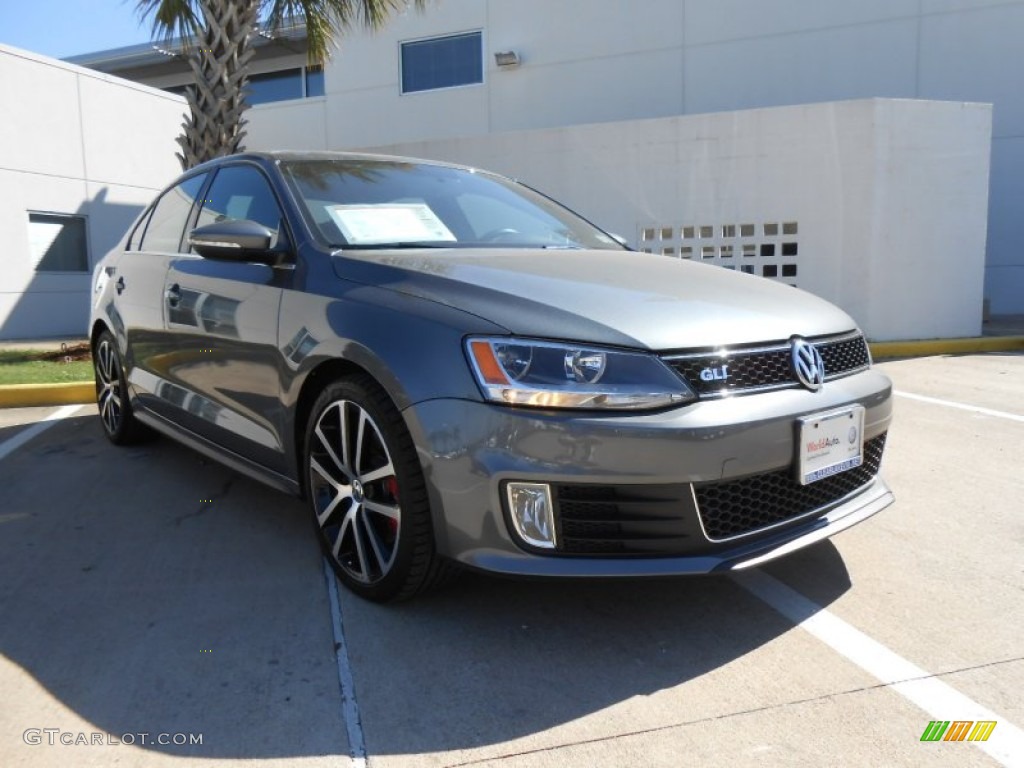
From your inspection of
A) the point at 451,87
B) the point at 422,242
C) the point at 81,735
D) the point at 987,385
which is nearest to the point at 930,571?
the point at 422,242

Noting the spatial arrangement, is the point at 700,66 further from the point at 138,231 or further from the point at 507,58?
the point at 138,231

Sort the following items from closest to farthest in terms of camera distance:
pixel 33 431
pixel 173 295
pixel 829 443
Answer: pixel 829 443
pixel 173 295
pixel 33 431

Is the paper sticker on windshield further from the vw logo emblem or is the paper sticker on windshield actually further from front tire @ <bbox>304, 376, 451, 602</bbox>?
the vw logo emblem

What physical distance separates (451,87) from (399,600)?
47.1ft

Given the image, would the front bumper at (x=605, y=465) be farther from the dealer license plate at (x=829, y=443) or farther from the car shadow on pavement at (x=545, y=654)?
the car shadow on pavement at (x=545, y=654)

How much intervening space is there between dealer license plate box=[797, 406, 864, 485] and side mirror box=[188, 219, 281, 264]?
6.55ft

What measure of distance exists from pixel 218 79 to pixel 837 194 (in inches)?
280

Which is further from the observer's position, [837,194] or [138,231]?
[837,194]

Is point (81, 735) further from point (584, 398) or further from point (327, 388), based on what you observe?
point (584, 398)

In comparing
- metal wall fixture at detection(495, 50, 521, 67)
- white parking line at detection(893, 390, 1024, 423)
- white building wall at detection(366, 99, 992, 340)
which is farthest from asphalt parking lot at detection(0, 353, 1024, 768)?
metal wall fixture at detection(495, 50, 521, 67)

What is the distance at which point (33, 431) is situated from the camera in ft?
18.4

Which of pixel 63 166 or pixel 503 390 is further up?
pixel 63 166

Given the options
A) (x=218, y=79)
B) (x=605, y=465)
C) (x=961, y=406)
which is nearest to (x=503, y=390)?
(x=605, y=465)

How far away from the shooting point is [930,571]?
308 cm
